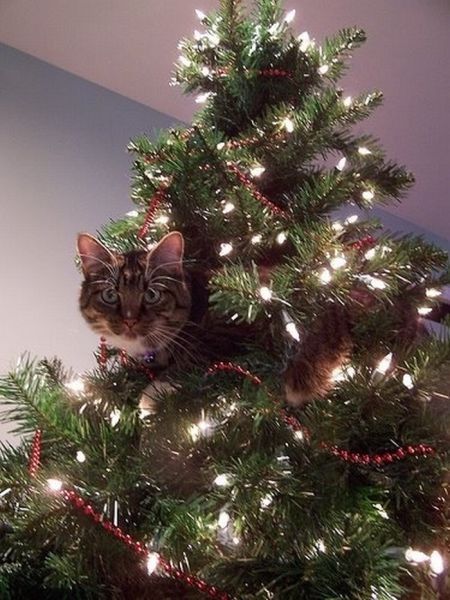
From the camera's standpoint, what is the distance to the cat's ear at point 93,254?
2.92 feet

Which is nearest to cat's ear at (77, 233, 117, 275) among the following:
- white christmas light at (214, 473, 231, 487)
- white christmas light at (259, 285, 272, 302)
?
white christmas light at (259, 285, 272, 302)

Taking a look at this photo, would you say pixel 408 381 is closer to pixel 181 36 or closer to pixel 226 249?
pixel 226 249

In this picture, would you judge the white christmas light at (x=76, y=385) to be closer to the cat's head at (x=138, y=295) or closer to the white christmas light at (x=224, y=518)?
the cat's head at (x=138, y=295)

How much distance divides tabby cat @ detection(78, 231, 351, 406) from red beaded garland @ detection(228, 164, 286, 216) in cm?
13

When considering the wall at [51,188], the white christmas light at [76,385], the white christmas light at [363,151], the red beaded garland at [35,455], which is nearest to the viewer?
the red beaded garland at [35,455]

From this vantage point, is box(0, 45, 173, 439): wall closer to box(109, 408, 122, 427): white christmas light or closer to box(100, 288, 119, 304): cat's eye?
box(100, 288, 119, 304): cat's eye

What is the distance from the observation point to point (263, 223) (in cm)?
83

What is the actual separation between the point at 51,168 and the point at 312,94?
80 cm

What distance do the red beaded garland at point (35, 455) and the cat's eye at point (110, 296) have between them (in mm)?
267

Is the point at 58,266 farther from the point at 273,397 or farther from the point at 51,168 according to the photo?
the point at 273,397

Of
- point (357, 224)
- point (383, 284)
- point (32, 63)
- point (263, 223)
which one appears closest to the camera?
point (383, 284)

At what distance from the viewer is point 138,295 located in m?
0.87

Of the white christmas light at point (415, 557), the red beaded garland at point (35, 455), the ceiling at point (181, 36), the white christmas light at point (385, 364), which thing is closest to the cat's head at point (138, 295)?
the red beaded garland at point (35, 455)

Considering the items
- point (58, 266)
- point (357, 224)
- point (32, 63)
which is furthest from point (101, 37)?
point (357, 224)
